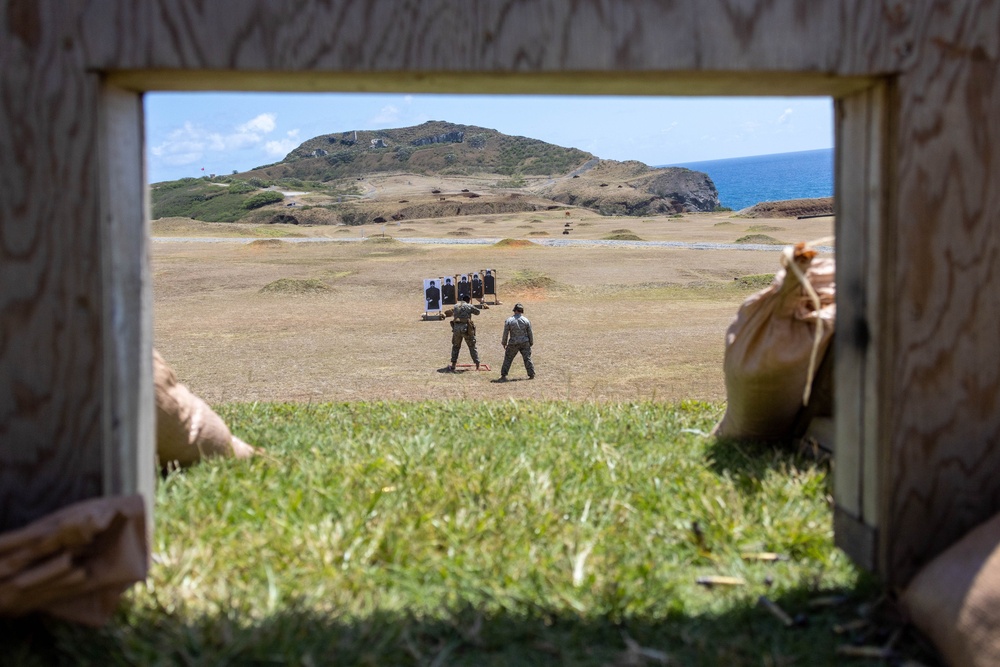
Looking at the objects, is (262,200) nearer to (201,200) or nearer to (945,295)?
(201,200)

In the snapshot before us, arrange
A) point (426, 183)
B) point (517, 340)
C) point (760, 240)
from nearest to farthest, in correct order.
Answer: point (517, 340), point (760, 240), point (426, 183)

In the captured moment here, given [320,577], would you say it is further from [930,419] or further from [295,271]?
[295,271]

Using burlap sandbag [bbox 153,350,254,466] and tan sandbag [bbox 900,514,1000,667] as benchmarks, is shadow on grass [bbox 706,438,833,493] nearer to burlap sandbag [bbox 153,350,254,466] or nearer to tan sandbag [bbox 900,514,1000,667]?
tan sandbag [bbox 900,514,1000,667]

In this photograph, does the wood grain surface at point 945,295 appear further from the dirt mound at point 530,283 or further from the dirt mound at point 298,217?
the dirt mound at point 298,217

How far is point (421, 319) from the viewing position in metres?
17.0

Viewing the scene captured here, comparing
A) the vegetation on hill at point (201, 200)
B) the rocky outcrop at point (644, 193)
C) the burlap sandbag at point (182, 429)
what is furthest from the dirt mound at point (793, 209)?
the burlap sandbag at point (182, 429)

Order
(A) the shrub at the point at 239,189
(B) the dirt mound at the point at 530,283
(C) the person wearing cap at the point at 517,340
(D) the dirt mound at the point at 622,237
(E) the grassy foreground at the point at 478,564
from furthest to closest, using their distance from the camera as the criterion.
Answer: (A) the shrub at the point at 239,189 < (D) the dirt mound at the point at 622,237 < (B) the dirt mound at the point at 530,283 < (C) the person wearing cap at the point at 517,340 < (E) the grassy foreground at the point at 478,564

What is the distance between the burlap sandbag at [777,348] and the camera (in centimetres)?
396

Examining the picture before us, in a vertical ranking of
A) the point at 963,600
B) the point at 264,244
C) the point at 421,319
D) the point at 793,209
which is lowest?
the point at 421,319

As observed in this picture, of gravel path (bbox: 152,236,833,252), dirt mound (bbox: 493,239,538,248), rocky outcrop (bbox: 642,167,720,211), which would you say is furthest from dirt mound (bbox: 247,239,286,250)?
rocky outcrop (bbox: 642,167,720,211)

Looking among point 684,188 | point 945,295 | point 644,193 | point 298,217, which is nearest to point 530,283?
point 945,295

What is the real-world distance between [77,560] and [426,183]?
7534 centimetres

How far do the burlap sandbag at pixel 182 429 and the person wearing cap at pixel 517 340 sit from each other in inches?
304

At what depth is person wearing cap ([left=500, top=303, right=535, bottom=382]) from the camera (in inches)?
460
